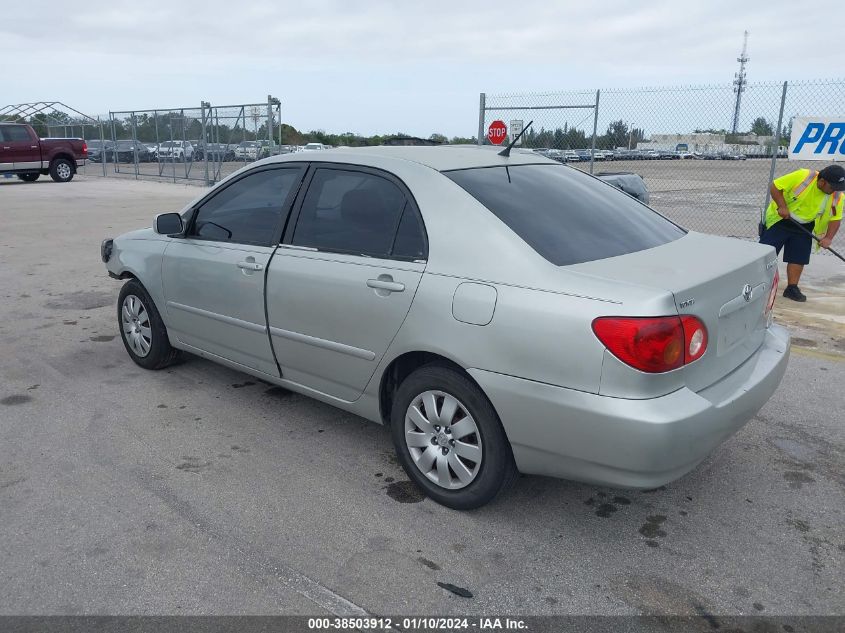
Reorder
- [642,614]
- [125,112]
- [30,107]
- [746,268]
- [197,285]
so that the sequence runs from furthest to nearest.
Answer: [30,107], [125,112], [197,285], [746,268], [642,614]

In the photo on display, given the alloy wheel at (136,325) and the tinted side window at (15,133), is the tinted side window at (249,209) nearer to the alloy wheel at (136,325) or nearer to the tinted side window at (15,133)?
the alloy wheel at (136,325)

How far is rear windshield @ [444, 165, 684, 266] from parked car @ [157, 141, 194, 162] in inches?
873

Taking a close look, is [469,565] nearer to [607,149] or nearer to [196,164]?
[607,149]

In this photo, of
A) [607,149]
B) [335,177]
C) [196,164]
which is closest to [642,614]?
[335,177]

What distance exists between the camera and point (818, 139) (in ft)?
31.1

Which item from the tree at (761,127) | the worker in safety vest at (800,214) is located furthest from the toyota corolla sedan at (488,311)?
the tree at (761,127)

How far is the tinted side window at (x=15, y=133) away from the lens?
22.2 metres

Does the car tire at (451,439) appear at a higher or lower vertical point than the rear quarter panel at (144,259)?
lower

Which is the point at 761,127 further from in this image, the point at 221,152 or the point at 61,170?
the point at 61,170

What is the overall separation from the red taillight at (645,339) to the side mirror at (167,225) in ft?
9.68

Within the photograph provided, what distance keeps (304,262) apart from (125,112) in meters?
26.4

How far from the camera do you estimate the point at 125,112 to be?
87.8 ft

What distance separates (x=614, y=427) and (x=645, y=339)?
35 centimetres

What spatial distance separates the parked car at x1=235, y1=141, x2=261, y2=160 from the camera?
67.6ft
